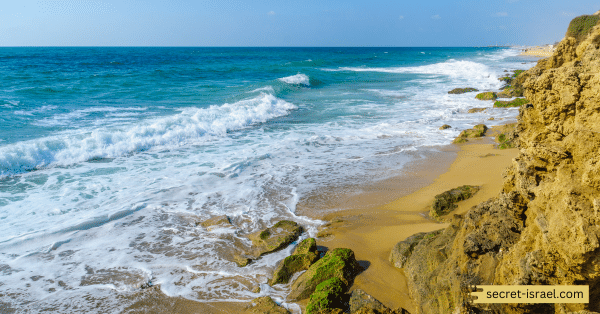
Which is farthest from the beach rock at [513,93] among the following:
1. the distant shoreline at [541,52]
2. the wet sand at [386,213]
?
the distant shoreline at [541,52]

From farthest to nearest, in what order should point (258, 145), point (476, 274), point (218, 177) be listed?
point (258, 145), point (218, 177), point (476, 274)

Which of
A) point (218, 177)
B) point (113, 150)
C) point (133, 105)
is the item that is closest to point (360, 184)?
point (218, 177)

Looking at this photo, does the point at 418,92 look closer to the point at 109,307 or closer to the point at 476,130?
the point at 476,130

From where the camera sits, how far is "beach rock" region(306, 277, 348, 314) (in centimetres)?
354

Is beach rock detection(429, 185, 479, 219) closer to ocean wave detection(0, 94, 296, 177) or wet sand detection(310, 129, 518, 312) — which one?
wet sand detection(310, 129, 518, 312)

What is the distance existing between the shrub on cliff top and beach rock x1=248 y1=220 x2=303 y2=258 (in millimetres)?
9518

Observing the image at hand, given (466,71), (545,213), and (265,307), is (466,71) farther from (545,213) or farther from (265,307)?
(265,307)

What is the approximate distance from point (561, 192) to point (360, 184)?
4.77 meters

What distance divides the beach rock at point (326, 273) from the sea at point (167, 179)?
0.66ft

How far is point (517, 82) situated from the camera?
18516 millimetres

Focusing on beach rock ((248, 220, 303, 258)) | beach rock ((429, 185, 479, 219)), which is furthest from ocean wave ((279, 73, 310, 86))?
beach rock ((248, 220, 303, 258))

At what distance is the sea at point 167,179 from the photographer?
14.7 ft

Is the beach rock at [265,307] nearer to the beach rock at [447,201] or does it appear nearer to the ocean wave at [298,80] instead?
the beach rock at [447,201]

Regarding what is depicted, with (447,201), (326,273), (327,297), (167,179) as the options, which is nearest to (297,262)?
(326,273)
